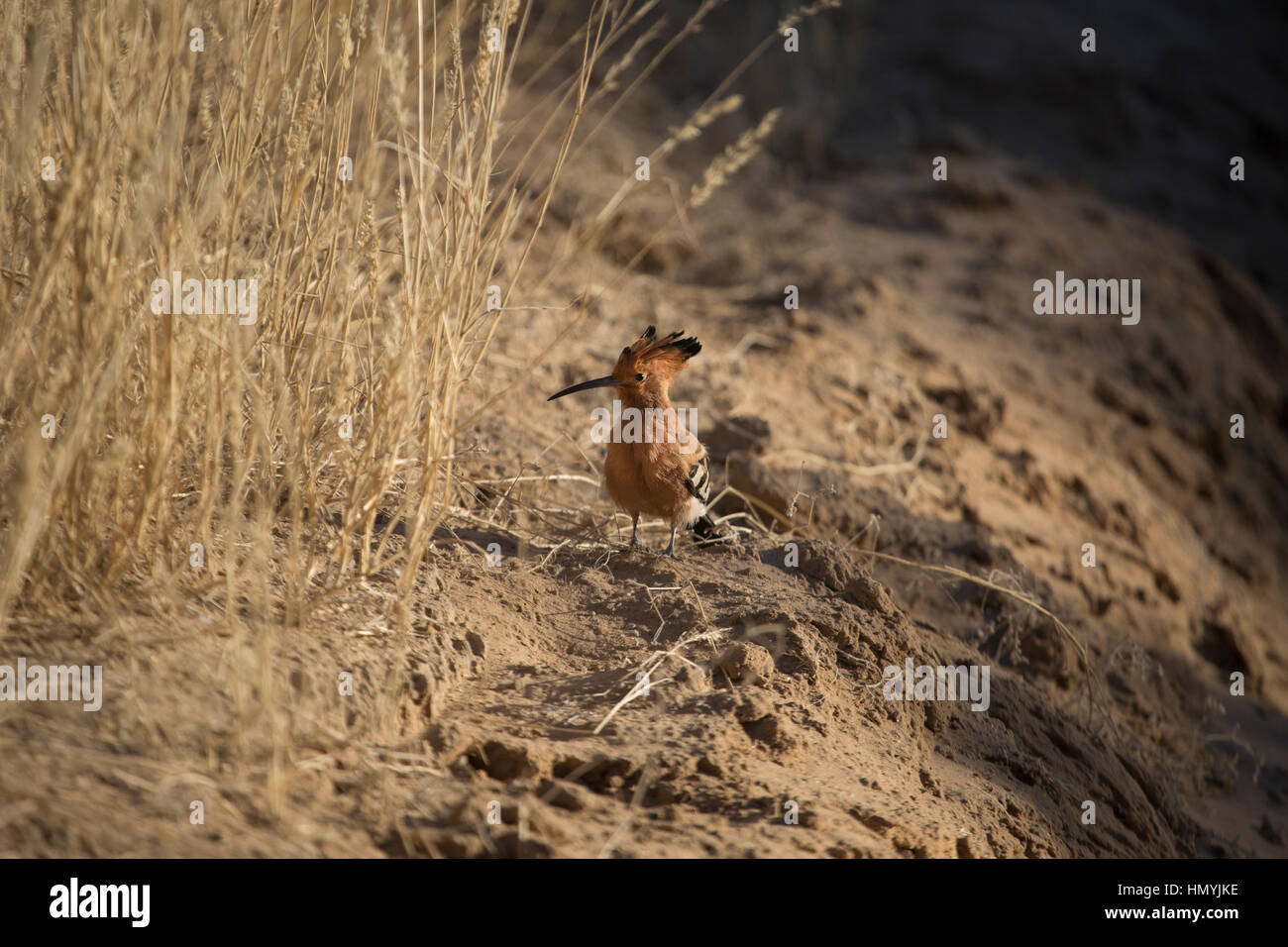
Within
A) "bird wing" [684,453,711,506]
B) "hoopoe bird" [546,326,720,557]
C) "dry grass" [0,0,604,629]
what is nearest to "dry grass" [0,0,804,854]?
"dry grass" [0,0,604,629]

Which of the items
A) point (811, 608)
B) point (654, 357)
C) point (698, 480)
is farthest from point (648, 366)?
point (811, 608)

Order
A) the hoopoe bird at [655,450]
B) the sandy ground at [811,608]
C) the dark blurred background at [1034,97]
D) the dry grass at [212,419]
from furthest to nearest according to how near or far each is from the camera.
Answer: the dark blurred background at [1034,97] → the hoopoe bird at [655,450] → the sandy ground at [811,608] → the dry grass at [212,419]

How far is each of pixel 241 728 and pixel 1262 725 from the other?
5141 millimetres

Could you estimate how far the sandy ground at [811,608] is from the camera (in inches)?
89.0

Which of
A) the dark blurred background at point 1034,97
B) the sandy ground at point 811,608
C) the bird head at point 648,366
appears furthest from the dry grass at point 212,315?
the dark blurred background at point 1034,97

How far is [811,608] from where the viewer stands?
11.4 ft

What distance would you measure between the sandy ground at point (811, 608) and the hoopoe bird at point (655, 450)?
21 centimetres

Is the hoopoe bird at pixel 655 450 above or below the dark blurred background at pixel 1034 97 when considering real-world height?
below

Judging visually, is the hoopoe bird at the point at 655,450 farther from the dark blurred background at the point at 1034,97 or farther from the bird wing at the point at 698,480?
the dark blurred background at the point at 1034,97

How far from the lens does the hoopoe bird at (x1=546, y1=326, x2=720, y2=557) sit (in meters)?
3.74

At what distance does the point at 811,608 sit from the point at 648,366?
1.10 metres

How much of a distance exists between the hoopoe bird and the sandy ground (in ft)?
0.68

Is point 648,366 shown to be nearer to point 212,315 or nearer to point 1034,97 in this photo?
point 212,315

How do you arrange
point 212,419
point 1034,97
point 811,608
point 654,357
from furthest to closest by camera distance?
point 1034,97
point 654,357
point 811,608
point 212,419
